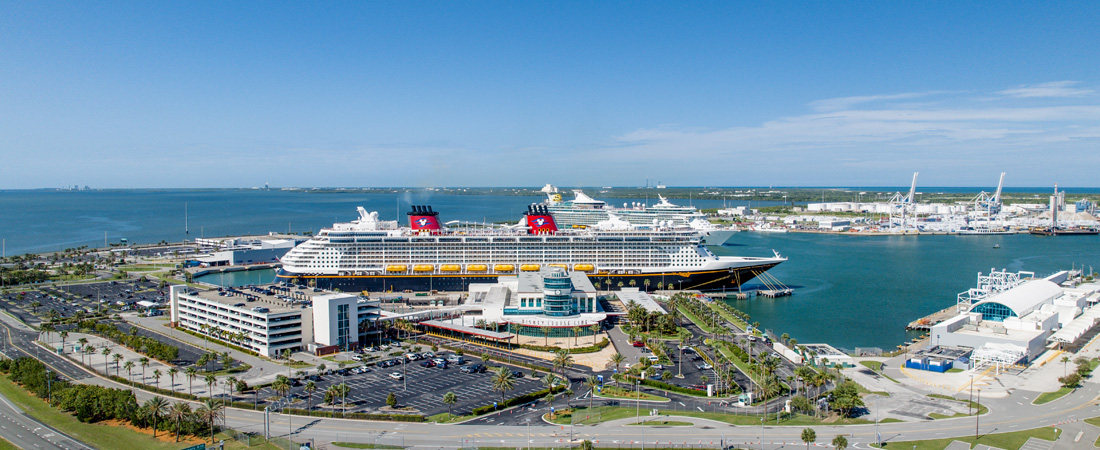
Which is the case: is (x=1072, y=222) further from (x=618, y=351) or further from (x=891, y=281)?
(x=618, y=351)

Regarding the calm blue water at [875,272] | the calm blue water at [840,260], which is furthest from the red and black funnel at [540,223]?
the calm blue water at [840,260]

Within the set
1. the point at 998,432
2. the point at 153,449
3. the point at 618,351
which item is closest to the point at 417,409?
the point at 153,449

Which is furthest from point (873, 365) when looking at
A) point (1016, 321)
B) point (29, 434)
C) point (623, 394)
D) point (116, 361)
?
point (116, 361)

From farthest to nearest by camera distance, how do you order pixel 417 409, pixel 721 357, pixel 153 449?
pixel 721 357 < pixel 417 409 < pixel 153 449

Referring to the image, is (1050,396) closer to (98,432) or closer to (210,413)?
(210,413)

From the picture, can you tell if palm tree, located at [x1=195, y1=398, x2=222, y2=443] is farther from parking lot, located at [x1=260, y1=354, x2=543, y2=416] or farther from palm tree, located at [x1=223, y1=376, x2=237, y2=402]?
palm tree, located at [x1=223, y1=376, x2=237, y2=402]

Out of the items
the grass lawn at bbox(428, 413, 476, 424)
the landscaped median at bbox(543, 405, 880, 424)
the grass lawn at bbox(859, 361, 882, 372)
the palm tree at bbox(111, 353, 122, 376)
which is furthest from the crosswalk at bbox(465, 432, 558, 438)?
the palm tree at bbox(111, 353, 122, 376)
